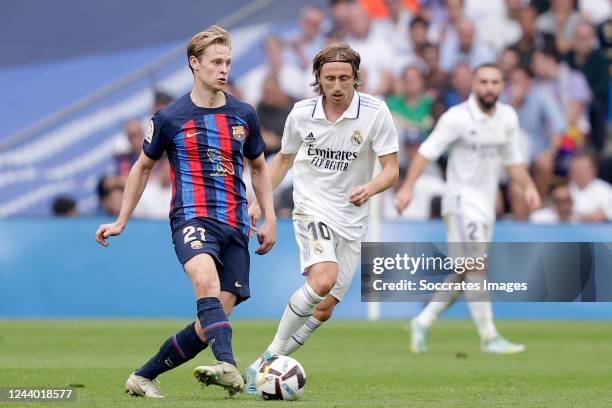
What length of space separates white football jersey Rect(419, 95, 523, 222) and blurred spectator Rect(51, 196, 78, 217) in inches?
297

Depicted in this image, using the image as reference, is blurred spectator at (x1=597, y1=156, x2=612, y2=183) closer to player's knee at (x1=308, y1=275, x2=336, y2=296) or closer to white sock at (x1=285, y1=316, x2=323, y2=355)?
white sock at (x1=285, y1=316, x2=323, y2=355)

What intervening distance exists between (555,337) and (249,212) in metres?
6.25

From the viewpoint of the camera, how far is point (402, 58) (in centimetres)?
1930

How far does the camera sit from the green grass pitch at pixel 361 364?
23.8 ft

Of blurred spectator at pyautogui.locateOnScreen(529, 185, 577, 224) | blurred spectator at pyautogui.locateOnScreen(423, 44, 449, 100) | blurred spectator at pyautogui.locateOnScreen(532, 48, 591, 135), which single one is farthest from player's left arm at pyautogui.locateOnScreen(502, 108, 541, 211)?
blurred spectator at pyautogui.locateOnScreen(532, 48, 591, 135)

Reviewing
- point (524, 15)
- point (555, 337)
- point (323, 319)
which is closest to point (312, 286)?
point (323, 319)

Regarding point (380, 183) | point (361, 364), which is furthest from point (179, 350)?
point (361, 364)

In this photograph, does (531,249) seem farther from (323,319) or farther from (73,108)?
(73,108)

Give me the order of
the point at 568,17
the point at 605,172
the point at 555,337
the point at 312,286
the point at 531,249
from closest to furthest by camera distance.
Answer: the point at 312,286, the point at 555,337, the point at 531,249, the point at 605,172, the point at 568,17

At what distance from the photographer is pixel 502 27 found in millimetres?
19406

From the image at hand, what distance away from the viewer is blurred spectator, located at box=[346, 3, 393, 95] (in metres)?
19.1

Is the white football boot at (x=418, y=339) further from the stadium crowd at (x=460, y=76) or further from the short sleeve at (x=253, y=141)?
the stadium crowd at (x=460, y=76)

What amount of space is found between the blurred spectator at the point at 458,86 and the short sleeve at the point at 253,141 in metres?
11.2

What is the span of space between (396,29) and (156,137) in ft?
41.2
